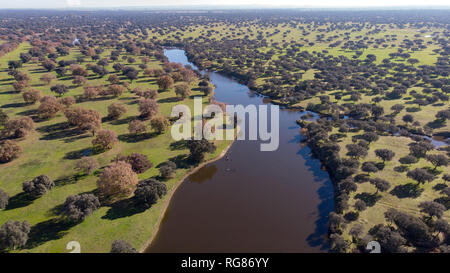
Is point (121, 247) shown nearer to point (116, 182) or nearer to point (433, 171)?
point (116, 182)

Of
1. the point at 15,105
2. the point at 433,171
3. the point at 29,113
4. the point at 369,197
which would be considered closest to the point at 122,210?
the point at 369,197

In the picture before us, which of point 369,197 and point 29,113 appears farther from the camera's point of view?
point 29,113

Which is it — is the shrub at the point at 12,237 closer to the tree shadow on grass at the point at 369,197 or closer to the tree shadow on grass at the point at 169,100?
the tree shadow on grass at the point at 369,197

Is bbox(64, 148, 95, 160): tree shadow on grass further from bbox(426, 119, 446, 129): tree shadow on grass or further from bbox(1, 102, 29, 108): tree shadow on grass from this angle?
bbox(426, 119, 446, 129): tree shadow on grass

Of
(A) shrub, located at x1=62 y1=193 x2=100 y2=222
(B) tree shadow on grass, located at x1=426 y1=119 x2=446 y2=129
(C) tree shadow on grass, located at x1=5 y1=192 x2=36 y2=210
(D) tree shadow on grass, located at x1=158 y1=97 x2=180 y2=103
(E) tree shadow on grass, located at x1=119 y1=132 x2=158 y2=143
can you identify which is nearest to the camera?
(A) shrub, located at x1=62 y1=193 x2=100 y2=222

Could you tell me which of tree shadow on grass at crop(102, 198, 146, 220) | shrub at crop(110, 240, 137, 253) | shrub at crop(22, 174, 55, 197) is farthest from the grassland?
shrub at crop(110, 240, 137, 253)
